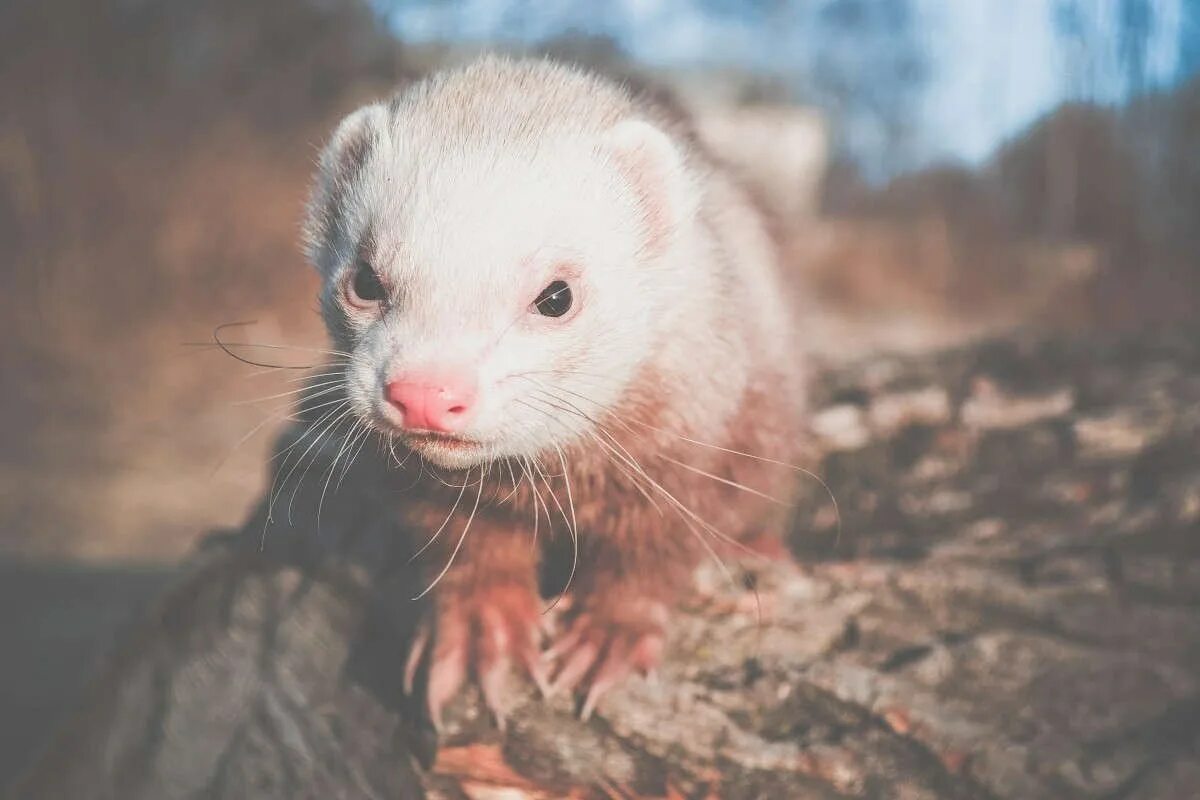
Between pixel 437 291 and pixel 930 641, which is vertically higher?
pixel 437 291

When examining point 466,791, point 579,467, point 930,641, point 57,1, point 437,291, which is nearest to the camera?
point 437,291

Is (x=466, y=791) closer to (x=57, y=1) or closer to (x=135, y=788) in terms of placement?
(x=135, y=788)

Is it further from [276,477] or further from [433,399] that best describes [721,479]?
[276,477]

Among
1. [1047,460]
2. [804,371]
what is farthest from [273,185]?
[1047,460]

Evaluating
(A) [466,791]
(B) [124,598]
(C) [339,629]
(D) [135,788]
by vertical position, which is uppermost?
(C) [339,629]

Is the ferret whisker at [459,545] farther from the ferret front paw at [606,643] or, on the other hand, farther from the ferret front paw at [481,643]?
the ferret front paw at [606,643]

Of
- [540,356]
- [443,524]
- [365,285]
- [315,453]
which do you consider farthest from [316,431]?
[540,356]

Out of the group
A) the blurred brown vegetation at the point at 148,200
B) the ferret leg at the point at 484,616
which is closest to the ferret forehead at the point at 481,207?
the ferret leg at the point at 484,616
